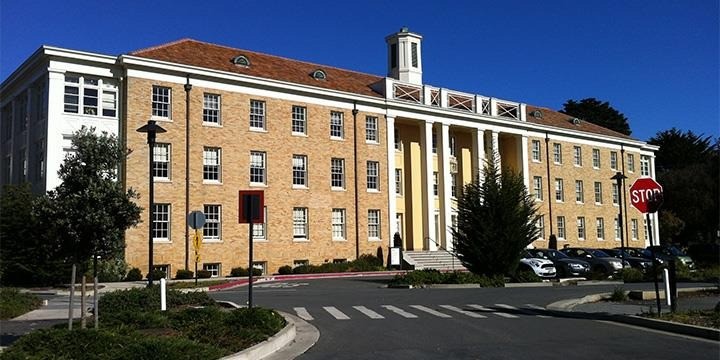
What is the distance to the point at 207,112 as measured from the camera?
35750mm

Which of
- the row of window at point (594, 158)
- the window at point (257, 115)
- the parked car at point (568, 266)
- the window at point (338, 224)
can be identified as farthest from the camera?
the row of window at point (594, 158)

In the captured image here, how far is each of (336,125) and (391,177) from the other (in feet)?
16.0

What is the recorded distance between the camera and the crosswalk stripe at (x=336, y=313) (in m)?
15.4

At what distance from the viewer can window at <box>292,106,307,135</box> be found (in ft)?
128

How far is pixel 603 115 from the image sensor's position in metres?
84.7

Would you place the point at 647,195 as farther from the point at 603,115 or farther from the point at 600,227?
the point at 603,115

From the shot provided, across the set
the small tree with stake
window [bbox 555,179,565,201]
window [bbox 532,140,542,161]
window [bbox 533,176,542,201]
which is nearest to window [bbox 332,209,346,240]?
window [bbox 533,176,542,201]

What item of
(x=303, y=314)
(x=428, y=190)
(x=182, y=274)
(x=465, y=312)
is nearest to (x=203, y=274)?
(x=182, y=274)

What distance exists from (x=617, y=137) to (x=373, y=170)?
27.6 m

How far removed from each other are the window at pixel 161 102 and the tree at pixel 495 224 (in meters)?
15.8

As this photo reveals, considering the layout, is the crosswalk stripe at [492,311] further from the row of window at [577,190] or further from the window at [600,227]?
the window at [600,227]

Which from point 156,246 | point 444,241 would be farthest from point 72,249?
point 444,241

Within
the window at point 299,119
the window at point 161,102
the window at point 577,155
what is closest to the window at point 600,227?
the window at point 577,155

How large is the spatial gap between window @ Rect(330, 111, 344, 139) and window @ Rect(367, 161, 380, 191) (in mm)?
2629
